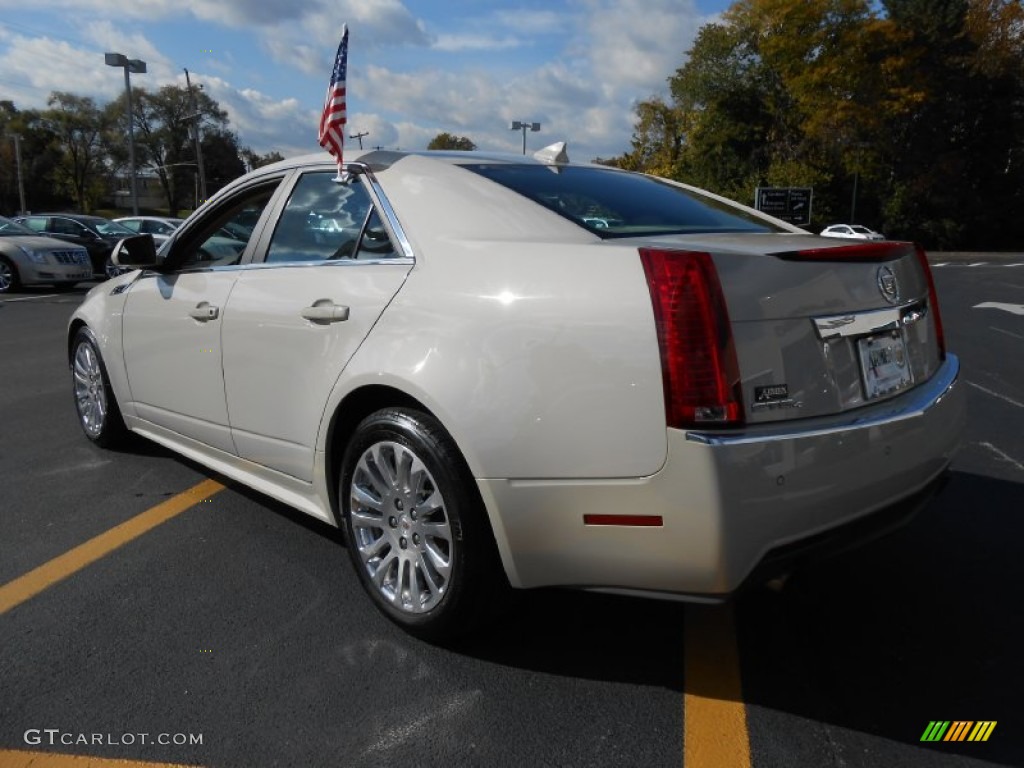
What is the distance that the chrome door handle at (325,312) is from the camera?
2.83 meters

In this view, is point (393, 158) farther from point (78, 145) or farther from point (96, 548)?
point (78, 145)

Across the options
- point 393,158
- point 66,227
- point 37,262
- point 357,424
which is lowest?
point 37,262

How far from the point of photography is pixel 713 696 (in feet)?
7.90

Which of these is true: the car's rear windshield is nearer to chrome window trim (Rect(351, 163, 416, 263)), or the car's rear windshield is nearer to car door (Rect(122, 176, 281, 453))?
chrome window trim (Rect(351, 163, 416, 263))

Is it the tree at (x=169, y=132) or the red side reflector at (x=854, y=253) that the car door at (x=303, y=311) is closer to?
the red side reflector at (x=854, y=253)

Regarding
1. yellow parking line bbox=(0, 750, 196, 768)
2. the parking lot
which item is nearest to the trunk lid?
the parking lot

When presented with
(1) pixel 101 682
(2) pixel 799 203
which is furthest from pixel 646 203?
(2) pixel 799 203

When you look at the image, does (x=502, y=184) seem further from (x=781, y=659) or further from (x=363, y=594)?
(x=781, y=659)

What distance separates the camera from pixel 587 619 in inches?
113

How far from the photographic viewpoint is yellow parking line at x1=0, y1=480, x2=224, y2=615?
122 inches

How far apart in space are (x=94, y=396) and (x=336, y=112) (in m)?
2.50

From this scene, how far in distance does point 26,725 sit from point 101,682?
23cm

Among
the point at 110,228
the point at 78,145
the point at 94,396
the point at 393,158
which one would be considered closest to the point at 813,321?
the point at 393,158

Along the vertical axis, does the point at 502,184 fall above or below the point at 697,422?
above
